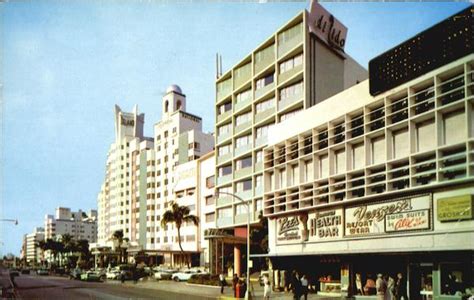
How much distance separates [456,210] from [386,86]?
9.15 metres

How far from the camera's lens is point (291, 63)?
171ft

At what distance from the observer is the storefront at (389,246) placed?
81.1 ft

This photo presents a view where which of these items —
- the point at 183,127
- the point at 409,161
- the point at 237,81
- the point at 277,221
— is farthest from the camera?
the point at 183,127

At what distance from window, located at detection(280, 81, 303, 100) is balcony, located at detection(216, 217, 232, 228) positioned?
721 inches

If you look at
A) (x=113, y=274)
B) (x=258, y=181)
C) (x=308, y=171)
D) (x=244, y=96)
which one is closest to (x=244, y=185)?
(x=258, y=181)

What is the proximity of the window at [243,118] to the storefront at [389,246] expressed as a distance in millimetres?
22046

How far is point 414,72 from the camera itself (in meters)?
28.2

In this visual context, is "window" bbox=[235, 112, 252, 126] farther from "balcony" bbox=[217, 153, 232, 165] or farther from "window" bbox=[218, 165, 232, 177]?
"window" bbox=[218, 165, 232, 177]

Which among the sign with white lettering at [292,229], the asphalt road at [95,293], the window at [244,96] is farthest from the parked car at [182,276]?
the window at [244,96]

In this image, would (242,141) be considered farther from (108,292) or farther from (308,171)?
(108,292)

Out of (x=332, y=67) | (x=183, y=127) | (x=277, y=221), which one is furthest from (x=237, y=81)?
(x=183, y=127)

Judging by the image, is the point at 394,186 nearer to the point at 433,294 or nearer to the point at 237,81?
the point at 433,294

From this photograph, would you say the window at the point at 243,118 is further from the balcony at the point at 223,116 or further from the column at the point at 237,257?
the column at the point at 237,257

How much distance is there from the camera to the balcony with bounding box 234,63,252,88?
61.7m
